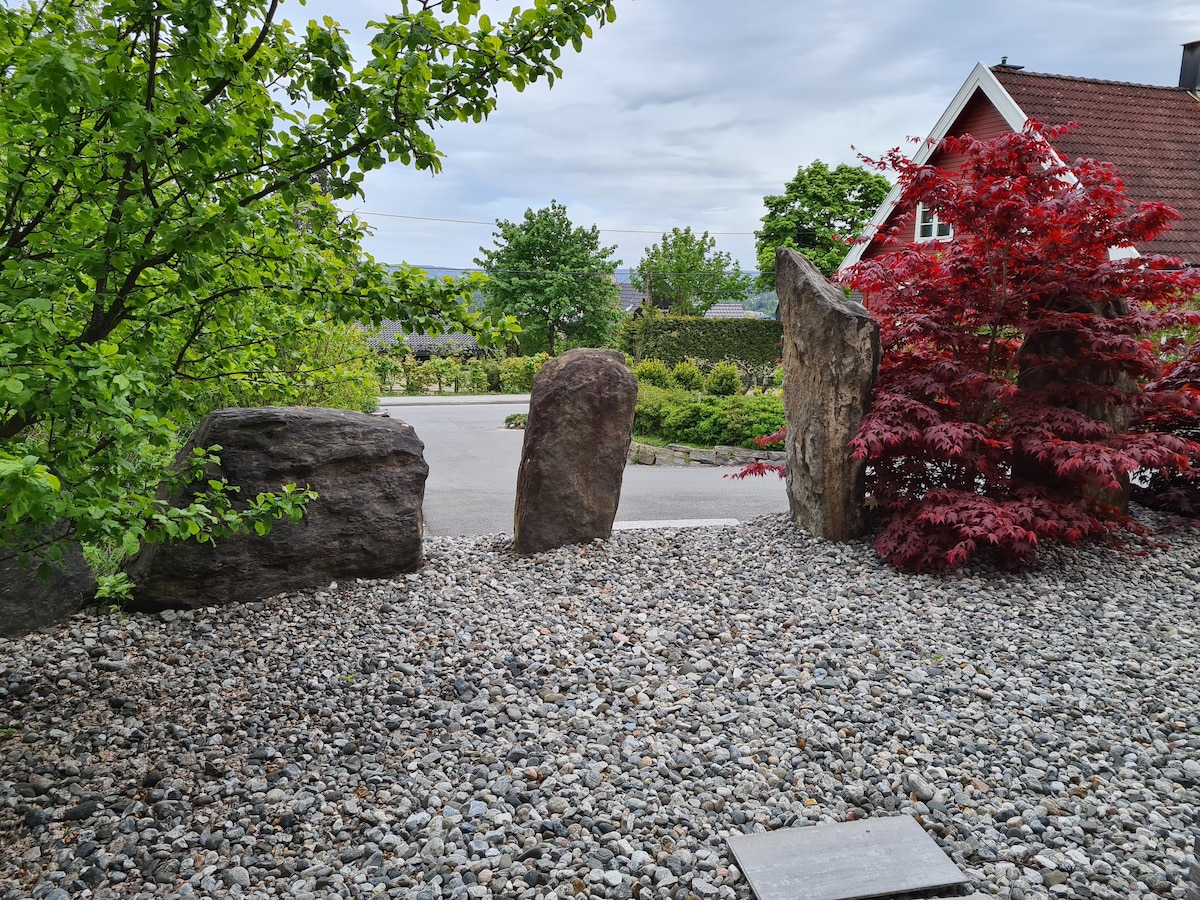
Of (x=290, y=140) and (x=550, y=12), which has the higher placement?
(x=550, y=12)

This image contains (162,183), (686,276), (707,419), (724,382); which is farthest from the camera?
(686,276)

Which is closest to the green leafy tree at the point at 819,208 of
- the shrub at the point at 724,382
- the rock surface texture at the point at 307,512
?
the shrub at the point at 724,382

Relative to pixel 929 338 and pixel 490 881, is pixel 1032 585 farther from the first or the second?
pixel 490 881

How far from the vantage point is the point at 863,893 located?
2.29 meters

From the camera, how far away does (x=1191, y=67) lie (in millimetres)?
15992

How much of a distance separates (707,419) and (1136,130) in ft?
32.7

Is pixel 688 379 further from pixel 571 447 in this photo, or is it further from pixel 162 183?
pixel 162 183

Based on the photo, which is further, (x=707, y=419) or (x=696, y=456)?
(x=707, y=419)

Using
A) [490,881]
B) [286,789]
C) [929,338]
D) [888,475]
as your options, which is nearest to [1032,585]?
[888,475]

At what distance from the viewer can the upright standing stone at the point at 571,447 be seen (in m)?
5.30

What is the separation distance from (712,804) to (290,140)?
2.53 metres

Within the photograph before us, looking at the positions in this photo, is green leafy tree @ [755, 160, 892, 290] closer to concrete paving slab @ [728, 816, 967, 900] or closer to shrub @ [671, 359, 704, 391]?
shrub @ [671, 359, 704, 391]

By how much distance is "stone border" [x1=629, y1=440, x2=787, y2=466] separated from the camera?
11.2 meters

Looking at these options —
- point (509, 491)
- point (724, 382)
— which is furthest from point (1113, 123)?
point (509, 491)
